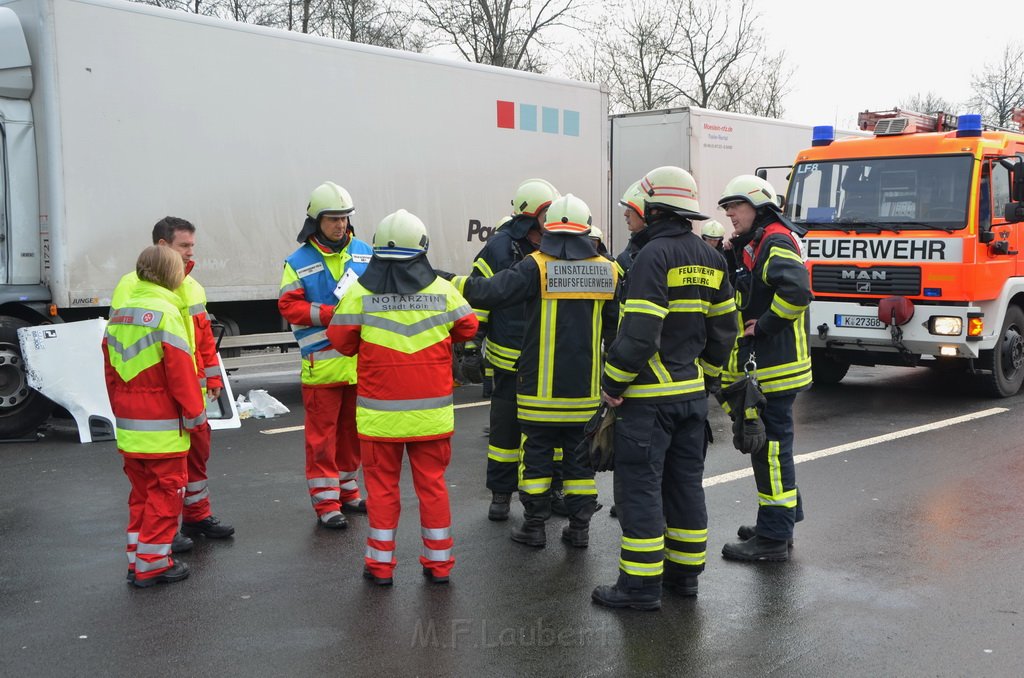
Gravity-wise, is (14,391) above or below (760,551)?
above

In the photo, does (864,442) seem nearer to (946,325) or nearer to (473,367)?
(946,325)

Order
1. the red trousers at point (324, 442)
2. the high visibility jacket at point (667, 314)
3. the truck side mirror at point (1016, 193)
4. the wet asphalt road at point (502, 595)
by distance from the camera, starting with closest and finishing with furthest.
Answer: the wet asphalt road at point (502, 595) < the high visibility jacket at point (667, 314) < the red trousers at point (324, 442) < the truck side mirror at point (1016, 193)

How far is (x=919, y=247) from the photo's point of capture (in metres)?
10.3

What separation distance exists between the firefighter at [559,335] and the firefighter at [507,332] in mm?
429

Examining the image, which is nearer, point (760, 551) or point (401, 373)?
point (401, 373)

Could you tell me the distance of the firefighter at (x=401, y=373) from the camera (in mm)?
4996

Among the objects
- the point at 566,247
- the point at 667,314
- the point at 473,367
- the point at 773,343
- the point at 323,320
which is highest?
the point at 566,247

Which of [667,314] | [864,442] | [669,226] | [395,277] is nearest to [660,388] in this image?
[667,314]

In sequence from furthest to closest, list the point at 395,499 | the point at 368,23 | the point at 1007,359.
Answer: the point at 368,23 < the point at 1007,359 < the point at 395,499

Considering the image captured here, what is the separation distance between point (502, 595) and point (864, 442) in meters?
4.91

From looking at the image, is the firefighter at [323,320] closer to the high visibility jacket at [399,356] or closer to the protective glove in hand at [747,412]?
the high visibility jacket at [399,356]

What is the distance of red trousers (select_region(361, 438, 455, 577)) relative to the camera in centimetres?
510

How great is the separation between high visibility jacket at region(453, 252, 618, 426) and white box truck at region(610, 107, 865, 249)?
31.2ft

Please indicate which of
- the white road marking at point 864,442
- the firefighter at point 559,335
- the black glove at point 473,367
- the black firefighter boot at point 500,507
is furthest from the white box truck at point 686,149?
the firefighter at point 559,335
